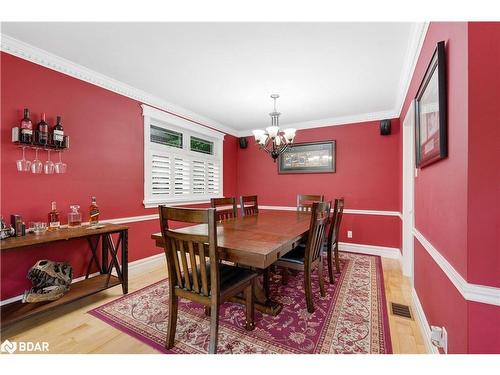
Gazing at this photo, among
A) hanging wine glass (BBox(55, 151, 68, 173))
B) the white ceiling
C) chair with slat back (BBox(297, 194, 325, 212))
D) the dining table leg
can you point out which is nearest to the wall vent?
the dining table leg

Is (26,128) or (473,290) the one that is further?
(26,128)

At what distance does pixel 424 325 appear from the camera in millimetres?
Answer: 1696

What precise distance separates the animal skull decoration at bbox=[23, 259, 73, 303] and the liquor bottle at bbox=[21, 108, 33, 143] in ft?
3.52

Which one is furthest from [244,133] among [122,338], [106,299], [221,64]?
[122,338]

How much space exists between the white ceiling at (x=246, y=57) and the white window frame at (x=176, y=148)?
0.30 m

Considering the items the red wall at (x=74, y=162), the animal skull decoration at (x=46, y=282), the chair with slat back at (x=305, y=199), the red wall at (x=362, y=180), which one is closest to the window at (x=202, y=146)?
the red wall at (x=74, y=162)

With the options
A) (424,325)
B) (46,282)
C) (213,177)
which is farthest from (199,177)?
(424,325)

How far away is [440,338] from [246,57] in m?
2.53

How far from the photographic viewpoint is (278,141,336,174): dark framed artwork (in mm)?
4145

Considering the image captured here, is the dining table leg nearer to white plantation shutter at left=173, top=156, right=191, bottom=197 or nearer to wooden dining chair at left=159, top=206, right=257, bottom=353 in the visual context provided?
wooden dining chair at left=159, top=206, right=257, bottom=353

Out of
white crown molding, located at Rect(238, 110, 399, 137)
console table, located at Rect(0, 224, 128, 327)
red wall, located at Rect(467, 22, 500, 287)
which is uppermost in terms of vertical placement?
white crown molding, located at Rect(238, 110, 399, 137)

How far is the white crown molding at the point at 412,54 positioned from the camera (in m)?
1.72

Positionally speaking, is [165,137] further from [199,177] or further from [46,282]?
[46,282]
